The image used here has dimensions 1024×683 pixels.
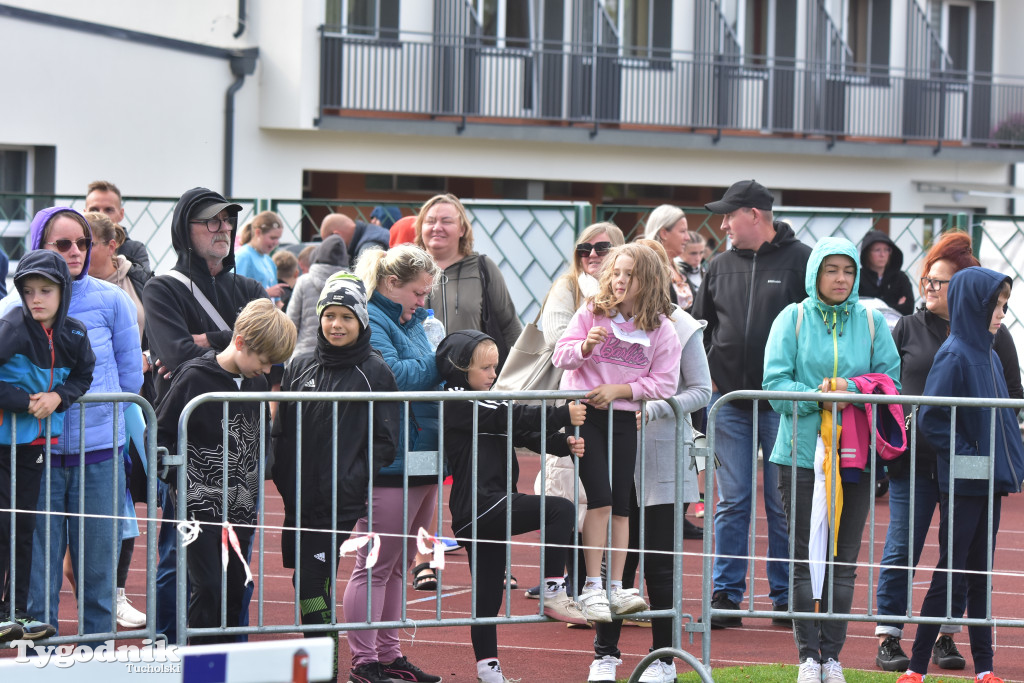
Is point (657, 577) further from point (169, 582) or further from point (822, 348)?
point (169, 582)

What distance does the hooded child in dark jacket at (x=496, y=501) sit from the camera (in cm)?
575

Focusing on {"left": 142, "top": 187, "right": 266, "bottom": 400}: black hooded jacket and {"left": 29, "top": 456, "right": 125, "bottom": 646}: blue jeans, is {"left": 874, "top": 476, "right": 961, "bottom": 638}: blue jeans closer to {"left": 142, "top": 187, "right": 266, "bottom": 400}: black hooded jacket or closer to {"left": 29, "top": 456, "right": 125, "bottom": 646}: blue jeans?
{"left": 142, "top": 187, "right": 266, "bottom": 400}: black hooded jacket

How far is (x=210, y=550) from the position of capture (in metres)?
5.70

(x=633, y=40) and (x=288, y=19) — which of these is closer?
(x=288, y=19)

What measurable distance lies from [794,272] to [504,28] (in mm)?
15429

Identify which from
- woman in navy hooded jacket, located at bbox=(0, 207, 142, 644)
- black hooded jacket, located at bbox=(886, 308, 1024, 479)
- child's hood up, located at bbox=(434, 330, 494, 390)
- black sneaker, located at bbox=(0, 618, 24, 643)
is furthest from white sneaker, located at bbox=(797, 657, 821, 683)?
black sneaker, located at bbox=(0, 618, 24, 643)

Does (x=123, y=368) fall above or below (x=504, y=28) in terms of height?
below

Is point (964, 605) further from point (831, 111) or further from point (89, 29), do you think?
point (831, 111)

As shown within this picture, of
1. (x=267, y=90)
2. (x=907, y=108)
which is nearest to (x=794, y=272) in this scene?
(x=267, y=90)

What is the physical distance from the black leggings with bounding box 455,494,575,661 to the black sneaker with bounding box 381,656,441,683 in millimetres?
302

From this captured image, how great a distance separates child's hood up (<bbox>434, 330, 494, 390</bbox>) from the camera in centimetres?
591

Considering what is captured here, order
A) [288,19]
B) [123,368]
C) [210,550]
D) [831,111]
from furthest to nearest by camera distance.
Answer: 1. [831,111]
2. [288,19]
3. [123,368]
4. [210,550]

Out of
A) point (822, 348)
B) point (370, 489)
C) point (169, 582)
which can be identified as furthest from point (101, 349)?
point (822, 348)

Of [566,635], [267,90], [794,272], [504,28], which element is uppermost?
[504,28]
